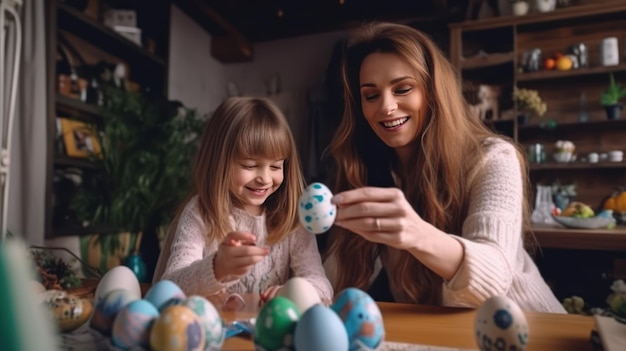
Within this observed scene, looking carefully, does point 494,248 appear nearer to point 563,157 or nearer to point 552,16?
point 563,157

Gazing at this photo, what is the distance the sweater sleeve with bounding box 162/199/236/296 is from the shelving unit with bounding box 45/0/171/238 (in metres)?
1.52

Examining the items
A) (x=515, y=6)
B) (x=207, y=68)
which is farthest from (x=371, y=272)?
(x=207, y=68)

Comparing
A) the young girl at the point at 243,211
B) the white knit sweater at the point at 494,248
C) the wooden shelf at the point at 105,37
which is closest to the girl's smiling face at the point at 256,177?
the young girl at the point at 243,211

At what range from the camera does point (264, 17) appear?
366cm

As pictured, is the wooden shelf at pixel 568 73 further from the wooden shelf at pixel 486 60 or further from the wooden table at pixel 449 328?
the wooden table at pixel 449 328

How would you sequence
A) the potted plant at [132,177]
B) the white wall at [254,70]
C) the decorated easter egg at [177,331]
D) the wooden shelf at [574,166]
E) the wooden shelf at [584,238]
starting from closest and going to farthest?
the decorated easter egg at [177,331], the wooden shelf at [584,238], the potted plant at [132,177], the wooden shelf at [574,166], the white wall at [254,70]

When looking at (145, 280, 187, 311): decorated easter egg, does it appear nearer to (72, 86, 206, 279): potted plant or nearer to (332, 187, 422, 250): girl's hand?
(332, 187, 422, 250): girl's hand

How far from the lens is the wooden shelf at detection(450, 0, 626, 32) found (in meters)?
2.63

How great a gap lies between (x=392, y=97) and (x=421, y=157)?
0.20m

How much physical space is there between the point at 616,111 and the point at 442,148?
7.38ft

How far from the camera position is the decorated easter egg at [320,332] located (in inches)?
16.2

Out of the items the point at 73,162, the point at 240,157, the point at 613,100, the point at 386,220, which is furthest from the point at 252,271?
the point at 613,100

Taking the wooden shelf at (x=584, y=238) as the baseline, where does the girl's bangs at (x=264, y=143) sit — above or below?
above

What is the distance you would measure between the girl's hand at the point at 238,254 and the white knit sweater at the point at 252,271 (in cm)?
5
